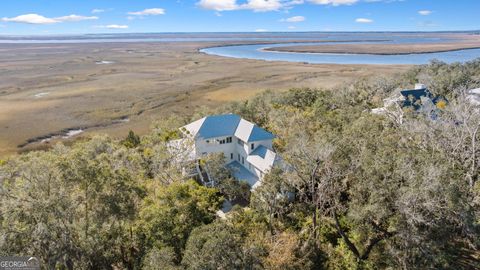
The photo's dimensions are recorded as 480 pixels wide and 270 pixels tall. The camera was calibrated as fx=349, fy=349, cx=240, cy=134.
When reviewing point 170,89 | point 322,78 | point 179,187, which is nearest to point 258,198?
point 179,187

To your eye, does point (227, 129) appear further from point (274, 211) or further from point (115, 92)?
point (115, 92)

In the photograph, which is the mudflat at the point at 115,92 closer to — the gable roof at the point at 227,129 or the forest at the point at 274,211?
the gable roof at the point at 227,129

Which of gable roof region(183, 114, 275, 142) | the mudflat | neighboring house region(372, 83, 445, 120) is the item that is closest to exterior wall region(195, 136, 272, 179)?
gable roof region(183, 114, 275, 142)

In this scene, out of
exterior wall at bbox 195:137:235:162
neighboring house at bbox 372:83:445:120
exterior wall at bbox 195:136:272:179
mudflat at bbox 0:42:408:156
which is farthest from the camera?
mudflat at bbox 0:42:408:156

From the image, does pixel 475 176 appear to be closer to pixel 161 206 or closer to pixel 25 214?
pixel 161 206

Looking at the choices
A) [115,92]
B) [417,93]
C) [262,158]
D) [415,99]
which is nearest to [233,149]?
[262,158]

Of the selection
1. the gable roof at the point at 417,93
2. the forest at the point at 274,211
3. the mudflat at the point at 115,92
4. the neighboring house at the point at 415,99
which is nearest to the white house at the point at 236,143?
the forest at the point at 274,211

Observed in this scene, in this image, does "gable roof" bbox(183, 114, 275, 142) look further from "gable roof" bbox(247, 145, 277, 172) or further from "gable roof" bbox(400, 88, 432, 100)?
"gable roof" bbox(400, 88, 432, 100)
